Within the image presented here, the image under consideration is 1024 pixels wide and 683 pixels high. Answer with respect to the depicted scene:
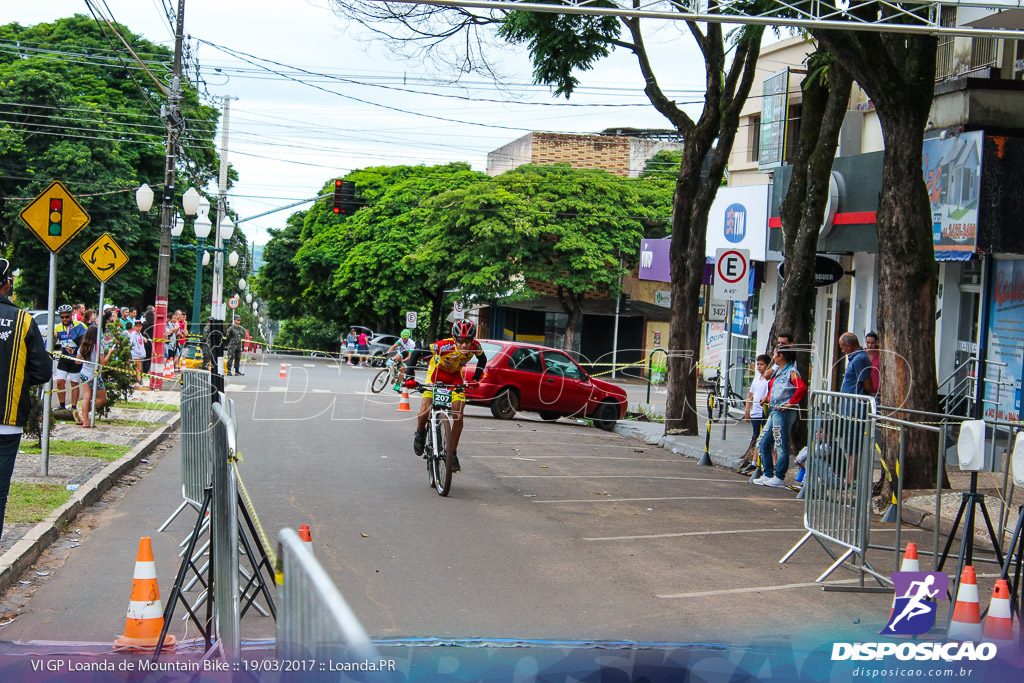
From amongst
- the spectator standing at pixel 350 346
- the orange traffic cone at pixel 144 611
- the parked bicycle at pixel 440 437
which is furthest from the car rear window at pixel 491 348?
the spectator standing at pixel 350 346

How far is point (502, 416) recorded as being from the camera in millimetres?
22672

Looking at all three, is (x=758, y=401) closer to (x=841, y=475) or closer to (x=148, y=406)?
(x=841, y=475)

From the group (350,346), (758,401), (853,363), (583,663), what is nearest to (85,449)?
(758,401)

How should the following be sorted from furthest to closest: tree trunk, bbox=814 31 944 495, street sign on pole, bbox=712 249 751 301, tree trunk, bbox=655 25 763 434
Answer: tree trunk, bbox=655 25 763 434
street sign on pole, bbox=712 249 751 301
tree trunk, bbox=814 31 944 495

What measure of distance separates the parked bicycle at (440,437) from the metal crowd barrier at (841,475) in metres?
3.93

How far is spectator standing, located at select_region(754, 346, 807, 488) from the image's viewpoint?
13.8 meters

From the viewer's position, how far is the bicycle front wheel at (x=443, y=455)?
37.9 ft

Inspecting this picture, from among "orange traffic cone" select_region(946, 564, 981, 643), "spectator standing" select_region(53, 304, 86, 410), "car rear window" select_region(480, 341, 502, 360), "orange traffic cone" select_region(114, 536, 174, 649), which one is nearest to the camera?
"orange traffic cone" select_region(114, 536, 174, 649)

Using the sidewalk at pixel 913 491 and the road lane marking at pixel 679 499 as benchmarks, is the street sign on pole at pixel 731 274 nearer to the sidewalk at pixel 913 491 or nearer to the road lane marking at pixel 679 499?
the sidewalk at pixel 913 491

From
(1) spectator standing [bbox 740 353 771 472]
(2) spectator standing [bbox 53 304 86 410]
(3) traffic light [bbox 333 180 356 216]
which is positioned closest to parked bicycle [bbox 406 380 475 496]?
(1) spectator standing [bbox 740 353 771 472]

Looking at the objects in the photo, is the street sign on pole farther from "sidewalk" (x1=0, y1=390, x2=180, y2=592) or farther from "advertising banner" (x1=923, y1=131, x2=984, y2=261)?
"sidewalk" (x1=0, y1=390, x2=180, y2=592)

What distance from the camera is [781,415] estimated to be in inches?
541

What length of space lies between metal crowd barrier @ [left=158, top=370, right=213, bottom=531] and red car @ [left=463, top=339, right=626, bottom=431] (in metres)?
14.0

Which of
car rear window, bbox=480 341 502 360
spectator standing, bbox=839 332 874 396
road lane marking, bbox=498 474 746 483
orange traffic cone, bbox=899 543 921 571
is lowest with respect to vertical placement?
road lane marking, bbox=498 474 746 483
